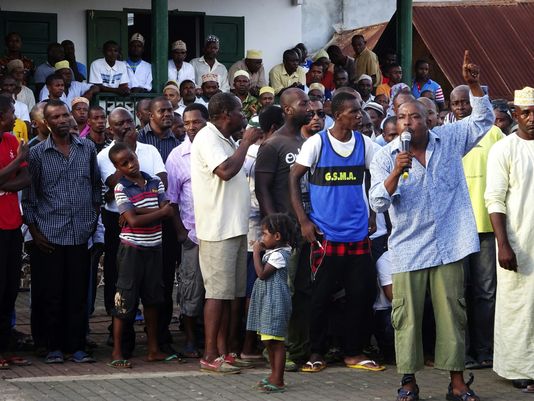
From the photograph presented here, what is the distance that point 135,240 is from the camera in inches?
354

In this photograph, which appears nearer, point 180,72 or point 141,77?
point 141,77

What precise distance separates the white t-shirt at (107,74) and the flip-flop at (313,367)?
25.0ft

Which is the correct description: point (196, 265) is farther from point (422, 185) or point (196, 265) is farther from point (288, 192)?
point (422, 185)

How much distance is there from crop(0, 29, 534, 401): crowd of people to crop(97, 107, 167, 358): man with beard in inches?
0.7

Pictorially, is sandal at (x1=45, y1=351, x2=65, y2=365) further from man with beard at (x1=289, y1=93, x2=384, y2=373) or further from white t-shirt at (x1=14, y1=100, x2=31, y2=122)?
white t-shirt at (x1=14, y1=100, x2=31, y2=122)

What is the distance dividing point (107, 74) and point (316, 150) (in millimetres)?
7561

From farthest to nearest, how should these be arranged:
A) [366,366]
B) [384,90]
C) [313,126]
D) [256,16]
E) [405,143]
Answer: [256,16]
[384,90]
[313,126]
[366,366]
[405,143]

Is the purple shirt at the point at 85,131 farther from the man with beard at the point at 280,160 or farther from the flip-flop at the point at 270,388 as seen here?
the flip-flop at the point at 270,388

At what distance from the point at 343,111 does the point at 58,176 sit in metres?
2.31

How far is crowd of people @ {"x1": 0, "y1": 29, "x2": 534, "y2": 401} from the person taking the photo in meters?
8.20

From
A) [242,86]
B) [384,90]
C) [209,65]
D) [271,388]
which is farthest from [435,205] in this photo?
[209,65]

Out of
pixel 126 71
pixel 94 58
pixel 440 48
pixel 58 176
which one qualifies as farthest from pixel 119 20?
pixel 58 176

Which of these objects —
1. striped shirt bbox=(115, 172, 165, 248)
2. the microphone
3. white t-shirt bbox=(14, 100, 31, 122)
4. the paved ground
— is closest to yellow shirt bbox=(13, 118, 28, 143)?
white t-shirt bbox=(14, 100, 31, 122)

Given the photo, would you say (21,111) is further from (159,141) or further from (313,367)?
(313,367)
